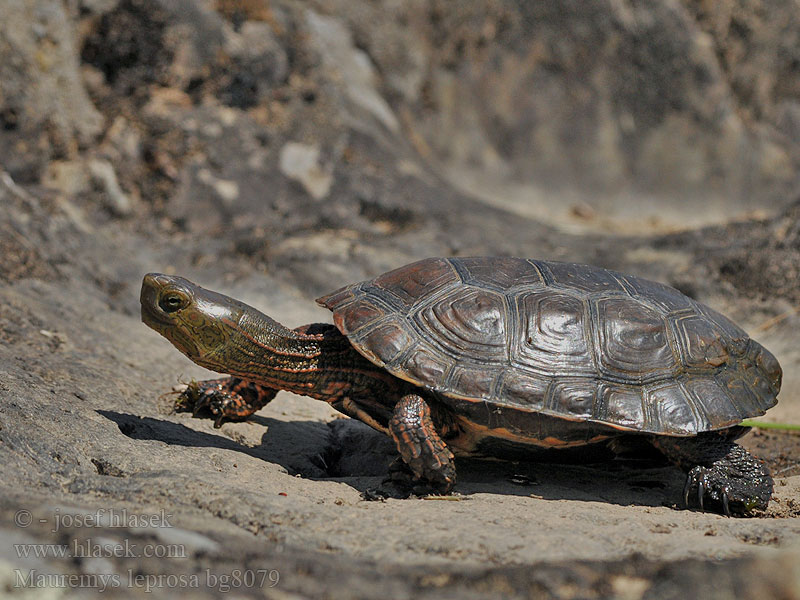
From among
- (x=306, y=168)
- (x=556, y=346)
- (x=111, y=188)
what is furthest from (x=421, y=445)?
(x=306, y=168)

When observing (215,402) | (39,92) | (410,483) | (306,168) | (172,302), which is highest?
(306,168)

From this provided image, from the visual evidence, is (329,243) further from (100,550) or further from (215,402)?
(100,550)

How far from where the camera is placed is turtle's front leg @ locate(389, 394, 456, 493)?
3695mm

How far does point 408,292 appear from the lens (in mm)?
4176

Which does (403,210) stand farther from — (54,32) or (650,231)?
(650,231)

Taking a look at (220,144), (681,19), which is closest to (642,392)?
(220,144)

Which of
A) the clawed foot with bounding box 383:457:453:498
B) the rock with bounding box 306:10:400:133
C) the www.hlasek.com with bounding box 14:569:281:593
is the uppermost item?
the rock with bounding box 306:10:400:133

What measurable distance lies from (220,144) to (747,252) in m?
6.77

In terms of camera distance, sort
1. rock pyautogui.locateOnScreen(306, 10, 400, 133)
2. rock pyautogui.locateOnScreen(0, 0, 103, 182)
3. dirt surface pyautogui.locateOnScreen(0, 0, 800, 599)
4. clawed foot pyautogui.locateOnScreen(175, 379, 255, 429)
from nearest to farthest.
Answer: dirt surface pyautogui.locateOnScreen(0, 0, 800, 599) → clawed foot pyautogui.locateOnScreen(175, 379, 255, 429) → rock pyautogui.locateOnScreen(0, 0, 103, 182) → rock pyautogui.locateOnScreen(306, 10, 400, 133)

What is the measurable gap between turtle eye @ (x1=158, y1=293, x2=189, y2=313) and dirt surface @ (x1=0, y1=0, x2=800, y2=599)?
73 centimetres

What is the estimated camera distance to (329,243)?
8680 millimetres

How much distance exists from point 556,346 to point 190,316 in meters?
2.04

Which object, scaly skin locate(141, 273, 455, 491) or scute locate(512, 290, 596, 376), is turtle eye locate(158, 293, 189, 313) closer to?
scaly skin locate(141, 273, 455, 491)

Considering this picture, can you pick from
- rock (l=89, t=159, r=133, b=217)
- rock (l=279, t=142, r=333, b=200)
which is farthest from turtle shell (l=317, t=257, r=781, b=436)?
rock (l=279, t=142, r=333, b=200)
